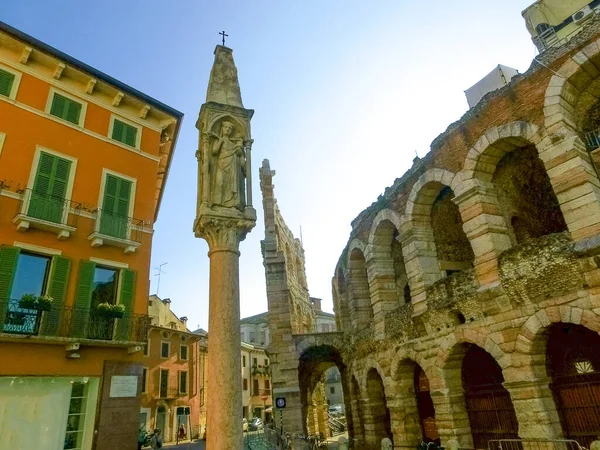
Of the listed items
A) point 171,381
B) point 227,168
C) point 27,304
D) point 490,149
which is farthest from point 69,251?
point 171,381

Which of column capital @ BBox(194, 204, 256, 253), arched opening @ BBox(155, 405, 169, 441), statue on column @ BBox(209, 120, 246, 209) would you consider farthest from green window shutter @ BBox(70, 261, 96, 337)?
arched opening @ BBox(155, 405, 169, 441)

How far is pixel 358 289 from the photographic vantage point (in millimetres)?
17797

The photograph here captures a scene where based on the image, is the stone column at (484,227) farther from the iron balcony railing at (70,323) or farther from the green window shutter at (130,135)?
the green window shutter at (130,135)

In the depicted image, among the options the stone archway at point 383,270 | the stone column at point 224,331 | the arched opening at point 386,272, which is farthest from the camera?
the arched opening at point 386,272

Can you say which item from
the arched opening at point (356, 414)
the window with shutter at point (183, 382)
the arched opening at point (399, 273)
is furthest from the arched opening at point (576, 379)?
the window with shutter at point (183, 382)

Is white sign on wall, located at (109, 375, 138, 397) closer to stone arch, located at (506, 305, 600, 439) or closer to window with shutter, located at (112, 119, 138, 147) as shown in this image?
window with shutter, located at (112, 119, 138, 147)

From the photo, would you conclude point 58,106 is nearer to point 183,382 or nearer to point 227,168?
point 227,168

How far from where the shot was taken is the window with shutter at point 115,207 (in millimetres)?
12484

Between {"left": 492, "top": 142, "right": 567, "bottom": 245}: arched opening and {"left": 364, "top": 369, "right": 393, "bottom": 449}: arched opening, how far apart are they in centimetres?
797

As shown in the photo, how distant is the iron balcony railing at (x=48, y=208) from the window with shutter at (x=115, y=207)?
0.83 meters

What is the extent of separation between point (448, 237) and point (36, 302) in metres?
13.4

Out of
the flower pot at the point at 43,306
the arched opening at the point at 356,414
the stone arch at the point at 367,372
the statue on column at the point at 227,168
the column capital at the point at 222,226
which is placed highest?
the statue on column at the point at 227,168

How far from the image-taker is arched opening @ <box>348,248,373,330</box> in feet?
57.4

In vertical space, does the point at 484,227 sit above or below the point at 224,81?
below
